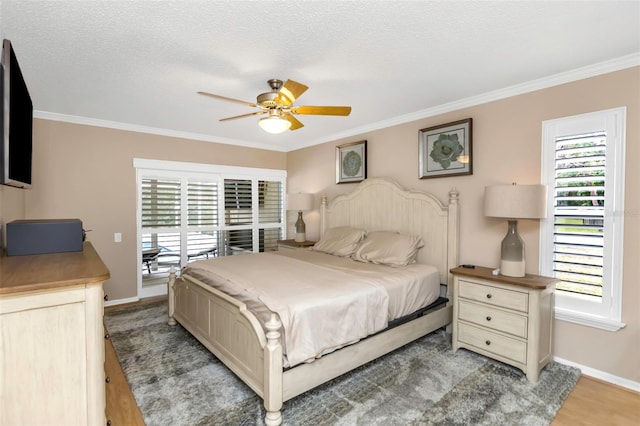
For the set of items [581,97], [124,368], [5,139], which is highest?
[581,97]

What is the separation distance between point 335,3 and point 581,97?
2303mm

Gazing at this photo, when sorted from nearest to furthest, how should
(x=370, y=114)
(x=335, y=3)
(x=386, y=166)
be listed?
(x=335, y=3)
(x=370, y=114)
(x=386, y=166)

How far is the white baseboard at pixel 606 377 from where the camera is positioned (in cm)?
238

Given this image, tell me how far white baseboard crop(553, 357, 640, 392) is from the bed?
3.53 ft

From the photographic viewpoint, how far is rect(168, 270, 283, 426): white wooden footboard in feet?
6.37

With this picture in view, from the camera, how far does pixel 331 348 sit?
2246mm

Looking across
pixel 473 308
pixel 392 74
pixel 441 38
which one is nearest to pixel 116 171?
pixel 392 74

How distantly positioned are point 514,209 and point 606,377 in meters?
1.51

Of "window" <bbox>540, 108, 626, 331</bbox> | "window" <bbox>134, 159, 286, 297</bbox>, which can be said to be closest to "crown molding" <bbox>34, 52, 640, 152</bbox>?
"window" <bbox>540, 108, 626, 331</bbox>

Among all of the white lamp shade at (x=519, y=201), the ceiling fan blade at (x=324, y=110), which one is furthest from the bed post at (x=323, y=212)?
the white lamp shade at (x=519, y=201)

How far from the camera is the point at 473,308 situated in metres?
2.85

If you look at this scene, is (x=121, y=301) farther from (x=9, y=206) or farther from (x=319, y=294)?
(x=319, y=294)

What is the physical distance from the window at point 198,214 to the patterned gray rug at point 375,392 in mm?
1801

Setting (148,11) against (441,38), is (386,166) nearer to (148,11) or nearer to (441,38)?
(441,38)
